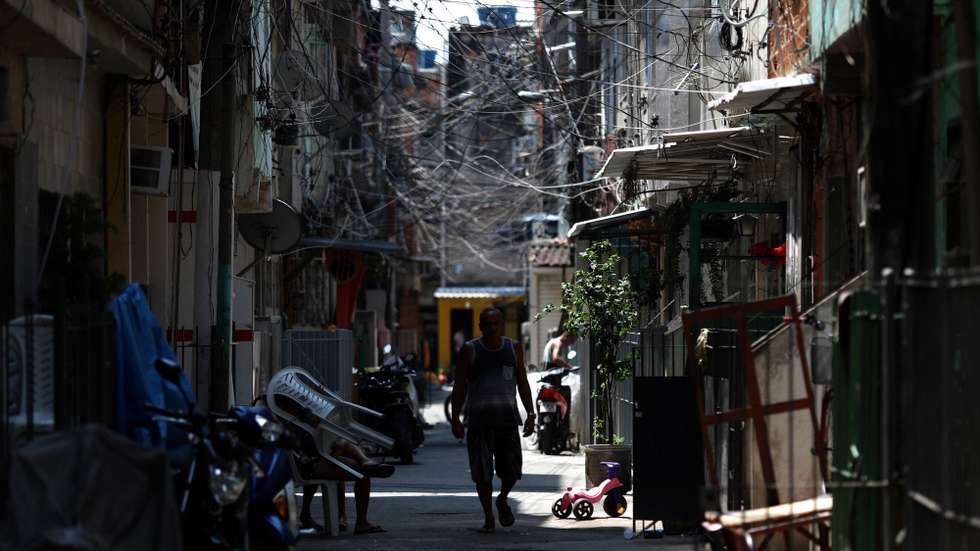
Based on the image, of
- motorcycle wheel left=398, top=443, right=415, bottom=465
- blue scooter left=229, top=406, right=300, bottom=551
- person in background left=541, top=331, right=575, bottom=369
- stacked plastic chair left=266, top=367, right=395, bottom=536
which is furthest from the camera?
person in background left=541, top=331, right=575, bottom=369

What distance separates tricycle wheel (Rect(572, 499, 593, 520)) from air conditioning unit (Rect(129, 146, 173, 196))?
464 cm

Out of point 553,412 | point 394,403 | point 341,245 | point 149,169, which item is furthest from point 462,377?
point 341,245

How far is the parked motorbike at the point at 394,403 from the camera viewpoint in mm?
21594

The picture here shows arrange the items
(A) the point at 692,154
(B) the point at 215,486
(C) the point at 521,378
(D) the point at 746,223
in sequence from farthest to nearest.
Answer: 1. (D) the point at 746,223
2. (A) the point at 692,154
3. (C) the point at 521,378
4. (B) the point at 215,486

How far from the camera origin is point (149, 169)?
524 inches

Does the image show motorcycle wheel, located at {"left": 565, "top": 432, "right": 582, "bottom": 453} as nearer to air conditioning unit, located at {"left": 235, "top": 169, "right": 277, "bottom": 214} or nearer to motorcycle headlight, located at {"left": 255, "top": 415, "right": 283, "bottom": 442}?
air conditioning unit, located at {"left": 235, "top": 169, "right": 277, "bottom": 214}

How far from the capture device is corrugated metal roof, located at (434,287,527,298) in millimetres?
60594

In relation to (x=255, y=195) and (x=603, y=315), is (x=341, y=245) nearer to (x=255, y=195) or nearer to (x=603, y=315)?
(x=255, y=195)

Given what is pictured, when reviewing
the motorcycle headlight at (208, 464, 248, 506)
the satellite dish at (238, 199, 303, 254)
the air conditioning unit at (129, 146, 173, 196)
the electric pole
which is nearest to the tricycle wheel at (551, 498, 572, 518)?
the electric pole

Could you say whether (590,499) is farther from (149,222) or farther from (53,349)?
(53,349)

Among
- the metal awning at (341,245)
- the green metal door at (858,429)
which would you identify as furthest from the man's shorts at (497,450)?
the metal awning at (341,245)

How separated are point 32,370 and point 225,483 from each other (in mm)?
1151

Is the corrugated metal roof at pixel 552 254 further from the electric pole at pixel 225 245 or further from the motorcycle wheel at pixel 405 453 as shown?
the electric pole at pixel 225 245

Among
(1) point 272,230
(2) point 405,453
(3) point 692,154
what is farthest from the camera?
(2) point 405,453
